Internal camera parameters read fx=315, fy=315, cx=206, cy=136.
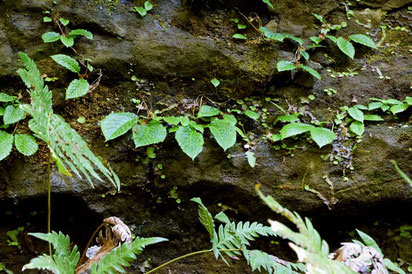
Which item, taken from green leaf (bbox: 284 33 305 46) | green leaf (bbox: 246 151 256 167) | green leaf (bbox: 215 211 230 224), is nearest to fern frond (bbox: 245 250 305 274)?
green leaf (bbox: 215 211 230 224)

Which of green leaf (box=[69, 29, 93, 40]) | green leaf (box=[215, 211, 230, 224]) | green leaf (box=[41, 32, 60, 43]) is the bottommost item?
green leaf (box=[215, 211, 230, 224])

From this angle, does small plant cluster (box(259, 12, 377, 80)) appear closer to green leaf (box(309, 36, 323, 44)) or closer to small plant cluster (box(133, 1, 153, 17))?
green leaf (box(309, 36, 323, 44))

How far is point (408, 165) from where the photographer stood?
268 centimetres

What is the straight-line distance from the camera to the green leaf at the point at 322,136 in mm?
2719

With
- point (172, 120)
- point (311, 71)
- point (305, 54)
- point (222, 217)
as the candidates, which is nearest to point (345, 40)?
point (305, 54)

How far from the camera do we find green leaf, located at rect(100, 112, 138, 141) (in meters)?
2.60

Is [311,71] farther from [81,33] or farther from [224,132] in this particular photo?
[81,33]

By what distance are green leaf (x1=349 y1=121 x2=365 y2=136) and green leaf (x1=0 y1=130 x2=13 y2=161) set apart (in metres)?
2.86

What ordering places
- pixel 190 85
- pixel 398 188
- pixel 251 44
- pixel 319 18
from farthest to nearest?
pixel 319 18 → pixel 251 44 → pixel 190 85 → pixel 398 188

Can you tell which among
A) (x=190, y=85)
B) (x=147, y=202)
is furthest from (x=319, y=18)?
(x=147, y=202)

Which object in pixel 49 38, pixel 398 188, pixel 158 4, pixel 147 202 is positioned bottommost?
pixel 147 202

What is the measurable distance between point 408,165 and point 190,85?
210cm

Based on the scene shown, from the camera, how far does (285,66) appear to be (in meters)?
3.19

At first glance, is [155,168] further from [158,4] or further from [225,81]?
[158,4]
